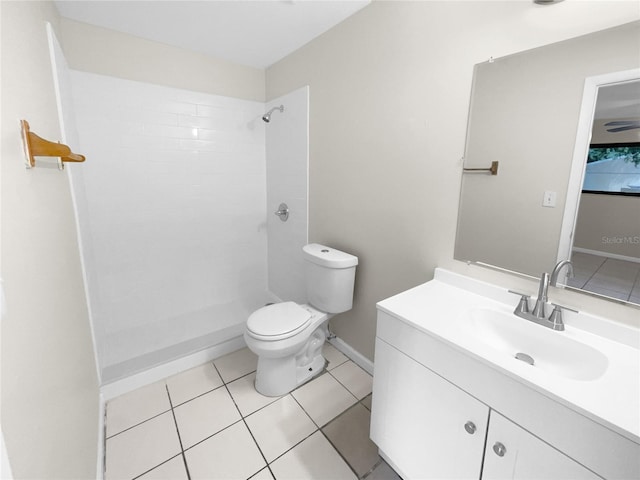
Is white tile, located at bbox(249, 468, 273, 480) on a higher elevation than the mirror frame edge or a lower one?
lower

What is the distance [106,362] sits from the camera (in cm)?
186

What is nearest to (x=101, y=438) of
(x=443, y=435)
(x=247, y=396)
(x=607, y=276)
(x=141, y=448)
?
(x=141, y=448)

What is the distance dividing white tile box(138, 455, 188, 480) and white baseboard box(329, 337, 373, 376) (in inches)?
43.9

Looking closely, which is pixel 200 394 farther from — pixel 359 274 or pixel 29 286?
pixel 29 286

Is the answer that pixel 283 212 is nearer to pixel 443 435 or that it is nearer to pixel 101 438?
pixel 101 438

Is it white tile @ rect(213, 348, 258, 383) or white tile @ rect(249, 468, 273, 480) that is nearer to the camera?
→ white tile @ rect(249, 468, 273, 480)

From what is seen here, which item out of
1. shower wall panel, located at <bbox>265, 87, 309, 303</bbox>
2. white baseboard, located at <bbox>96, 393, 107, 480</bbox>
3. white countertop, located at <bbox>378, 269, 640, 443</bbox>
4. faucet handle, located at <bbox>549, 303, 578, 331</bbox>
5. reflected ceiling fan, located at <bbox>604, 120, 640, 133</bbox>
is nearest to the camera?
white countertop, located at <bbox>378, 269, 640, 443</bbox>

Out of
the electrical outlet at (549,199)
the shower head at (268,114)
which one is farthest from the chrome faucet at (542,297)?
the shower head at (268,114)

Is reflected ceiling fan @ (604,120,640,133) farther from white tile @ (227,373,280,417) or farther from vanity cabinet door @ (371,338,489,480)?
white tile @ (227,373,280,417)

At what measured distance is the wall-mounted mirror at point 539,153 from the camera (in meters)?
0.92

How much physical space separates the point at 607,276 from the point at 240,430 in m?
1.72

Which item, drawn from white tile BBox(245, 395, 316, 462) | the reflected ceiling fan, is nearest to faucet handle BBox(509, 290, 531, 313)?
the reflected ceiling fan

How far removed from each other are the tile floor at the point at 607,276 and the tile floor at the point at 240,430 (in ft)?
3.65

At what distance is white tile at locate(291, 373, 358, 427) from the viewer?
1.59m
